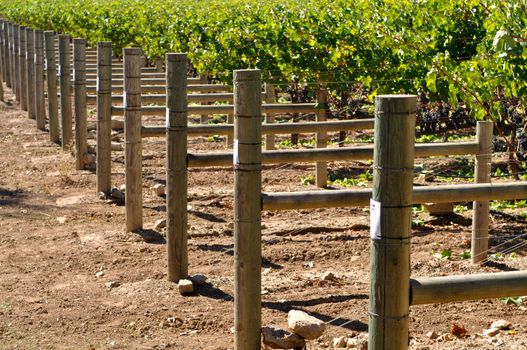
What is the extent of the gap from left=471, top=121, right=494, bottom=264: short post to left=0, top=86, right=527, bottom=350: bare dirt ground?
0.12 m

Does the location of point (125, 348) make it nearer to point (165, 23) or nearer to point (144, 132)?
point (144, 132)

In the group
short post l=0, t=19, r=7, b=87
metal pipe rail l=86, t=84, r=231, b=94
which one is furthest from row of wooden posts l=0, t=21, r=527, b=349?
short post l=0, t=19, r=7, b=87

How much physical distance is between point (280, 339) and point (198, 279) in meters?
1.80

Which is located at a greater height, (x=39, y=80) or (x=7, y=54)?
(x=7, y=54)

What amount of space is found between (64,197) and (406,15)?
13.9ft

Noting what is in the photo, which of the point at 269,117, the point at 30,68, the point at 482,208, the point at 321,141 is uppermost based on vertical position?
the point at 30,68

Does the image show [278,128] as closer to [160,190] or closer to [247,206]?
[160,190]

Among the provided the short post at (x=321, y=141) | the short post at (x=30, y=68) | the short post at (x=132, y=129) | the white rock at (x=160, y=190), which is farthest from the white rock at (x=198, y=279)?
the short post at (x=30, y=68)

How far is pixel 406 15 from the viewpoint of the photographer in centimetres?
1177

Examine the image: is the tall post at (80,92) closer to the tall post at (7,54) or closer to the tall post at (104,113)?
the tall post at (104,113)

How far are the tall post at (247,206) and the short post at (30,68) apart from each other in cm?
1108

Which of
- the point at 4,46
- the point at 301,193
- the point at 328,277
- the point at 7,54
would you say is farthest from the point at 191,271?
the point at 7,54

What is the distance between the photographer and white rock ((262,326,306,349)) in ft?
18.1

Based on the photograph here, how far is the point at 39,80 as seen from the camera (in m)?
15.4
